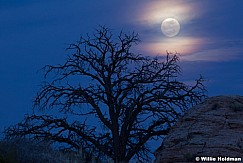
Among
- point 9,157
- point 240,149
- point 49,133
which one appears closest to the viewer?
point 240,149

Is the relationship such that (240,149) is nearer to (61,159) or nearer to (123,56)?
(61,159)

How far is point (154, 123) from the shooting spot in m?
24.6

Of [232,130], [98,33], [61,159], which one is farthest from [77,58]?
[232,130]

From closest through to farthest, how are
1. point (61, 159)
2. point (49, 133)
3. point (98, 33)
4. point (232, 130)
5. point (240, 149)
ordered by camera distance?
point (240, 149), point (232, 130), point (61, 159), point (49, 133), point (98, 33)

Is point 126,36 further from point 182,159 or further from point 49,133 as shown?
point 182,159

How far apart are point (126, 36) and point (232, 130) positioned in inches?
562

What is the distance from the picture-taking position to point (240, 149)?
11.2 metres

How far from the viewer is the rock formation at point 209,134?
36.7ft

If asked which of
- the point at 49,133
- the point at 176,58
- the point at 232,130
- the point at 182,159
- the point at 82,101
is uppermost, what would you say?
the point at 176,58

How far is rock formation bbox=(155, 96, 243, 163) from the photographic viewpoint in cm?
1120

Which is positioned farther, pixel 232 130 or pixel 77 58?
pixel 77 58

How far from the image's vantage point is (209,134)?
11.8 metres

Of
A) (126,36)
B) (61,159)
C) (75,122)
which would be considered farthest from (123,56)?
(61,159)

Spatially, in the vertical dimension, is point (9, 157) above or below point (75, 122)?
below
